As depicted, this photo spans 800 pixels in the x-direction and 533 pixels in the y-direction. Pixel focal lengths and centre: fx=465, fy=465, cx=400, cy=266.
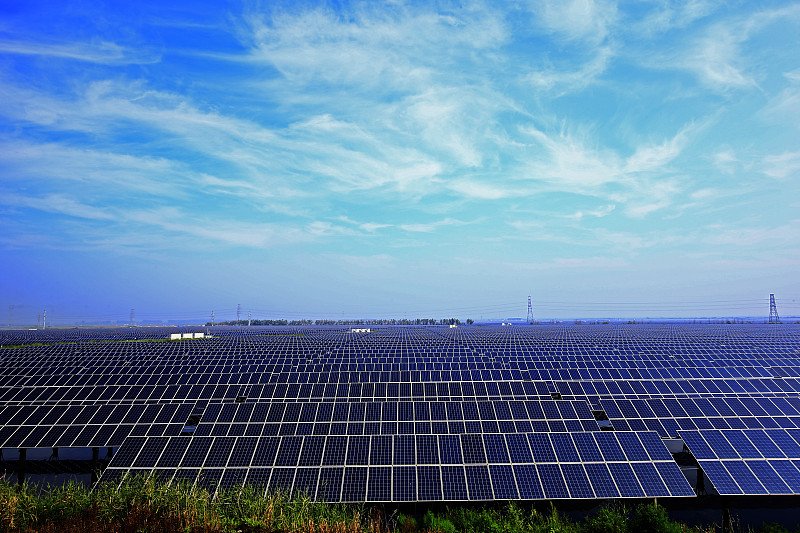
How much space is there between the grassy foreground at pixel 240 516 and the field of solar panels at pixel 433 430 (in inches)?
44.5

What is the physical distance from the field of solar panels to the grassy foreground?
1.13 meters

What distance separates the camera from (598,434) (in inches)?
736

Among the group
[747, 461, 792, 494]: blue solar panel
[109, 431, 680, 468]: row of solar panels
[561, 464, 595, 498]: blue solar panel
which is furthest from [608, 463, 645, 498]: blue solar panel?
[747, 461, 792, 494]: blue solar panel

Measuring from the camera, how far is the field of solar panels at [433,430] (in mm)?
16438

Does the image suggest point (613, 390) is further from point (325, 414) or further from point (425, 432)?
point (325, 414)

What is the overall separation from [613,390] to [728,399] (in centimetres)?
543

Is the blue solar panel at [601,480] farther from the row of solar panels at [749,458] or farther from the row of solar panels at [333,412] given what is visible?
the row of solar panels at [333,412]

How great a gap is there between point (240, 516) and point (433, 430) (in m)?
8.50

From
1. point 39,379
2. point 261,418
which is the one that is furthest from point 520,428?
point 39,379

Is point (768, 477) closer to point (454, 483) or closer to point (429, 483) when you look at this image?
point (454, 483)

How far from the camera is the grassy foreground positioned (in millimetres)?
12414

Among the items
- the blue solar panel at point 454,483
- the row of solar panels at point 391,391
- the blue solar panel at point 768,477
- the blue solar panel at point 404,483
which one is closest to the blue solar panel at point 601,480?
the blue solar panel at point 454,483

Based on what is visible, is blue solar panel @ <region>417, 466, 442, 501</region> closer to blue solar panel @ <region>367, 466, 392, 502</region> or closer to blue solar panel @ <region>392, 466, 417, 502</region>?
blue solar panel @ <region>392, 466, 417, 502</region>

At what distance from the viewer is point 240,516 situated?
13.2m
